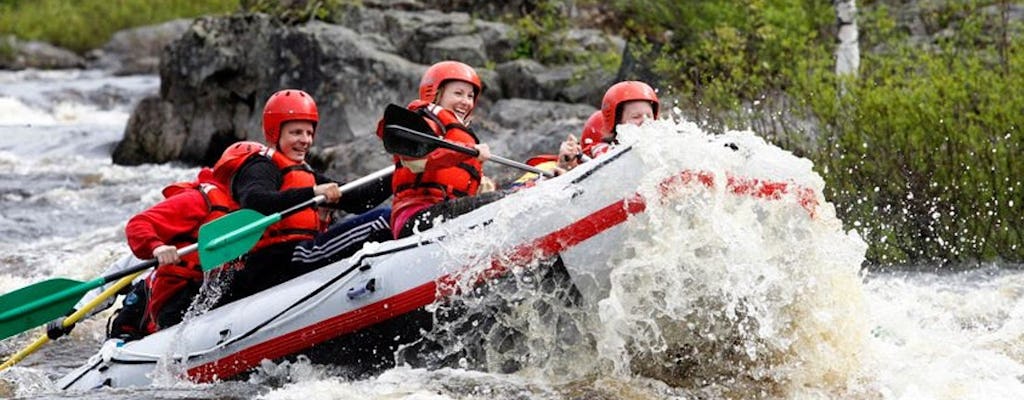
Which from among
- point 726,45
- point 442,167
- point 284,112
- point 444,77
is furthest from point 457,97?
point 726,45

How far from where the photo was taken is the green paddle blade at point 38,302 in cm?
652

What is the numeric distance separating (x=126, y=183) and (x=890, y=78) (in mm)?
9263

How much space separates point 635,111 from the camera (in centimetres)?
704

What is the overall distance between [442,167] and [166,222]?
1.34 m

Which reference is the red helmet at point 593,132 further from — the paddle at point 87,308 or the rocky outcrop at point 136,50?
the rocky outcrop at point 136,50

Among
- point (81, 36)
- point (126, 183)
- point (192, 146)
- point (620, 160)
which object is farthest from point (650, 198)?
point (81, 36)

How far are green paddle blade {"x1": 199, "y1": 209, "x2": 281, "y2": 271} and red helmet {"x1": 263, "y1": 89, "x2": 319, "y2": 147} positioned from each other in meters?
0.55

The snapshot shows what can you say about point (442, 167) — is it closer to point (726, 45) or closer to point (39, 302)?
point (39, 302)

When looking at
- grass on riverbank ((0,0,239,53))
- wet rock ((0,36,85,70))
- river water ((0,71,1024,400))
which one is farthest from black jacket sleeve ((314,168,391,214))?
grass on riverbank ((0,0,239,53))

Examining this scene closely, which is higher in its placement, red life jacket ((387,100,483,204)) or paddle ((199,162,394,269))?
red life jacket ((387,100,483,204))

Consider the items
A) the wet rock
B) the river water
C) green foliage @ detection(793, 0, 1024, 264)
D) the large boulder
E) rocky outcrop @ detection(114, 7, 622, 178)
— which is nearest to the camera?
the river water

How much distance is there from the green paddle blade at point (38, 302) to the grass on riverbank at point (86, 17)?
23.1m

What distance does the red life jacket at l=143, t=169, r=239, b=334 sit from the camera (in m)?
6.42

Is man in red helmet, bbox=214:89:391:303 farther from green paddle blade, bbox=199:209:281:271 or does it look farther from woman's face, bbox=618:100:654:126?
woman's face, bbox=618:100:654:126
